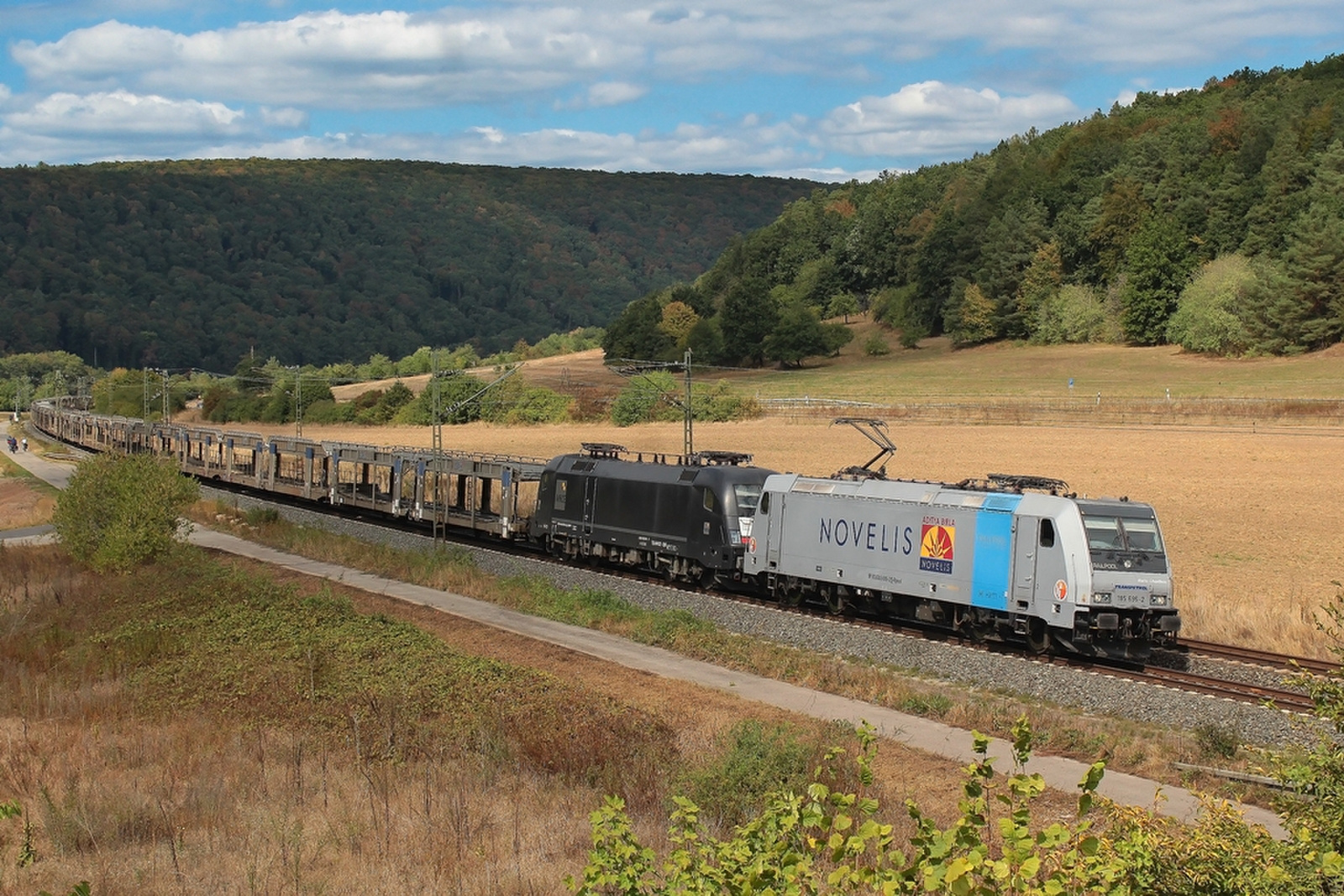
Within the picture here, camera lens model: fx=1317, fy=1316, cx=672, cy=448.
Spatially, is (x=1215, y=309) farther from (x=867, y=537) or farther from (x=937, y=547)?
(x=937, y=547)

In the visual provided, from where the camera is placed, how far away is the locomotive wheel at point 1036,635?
2559cm

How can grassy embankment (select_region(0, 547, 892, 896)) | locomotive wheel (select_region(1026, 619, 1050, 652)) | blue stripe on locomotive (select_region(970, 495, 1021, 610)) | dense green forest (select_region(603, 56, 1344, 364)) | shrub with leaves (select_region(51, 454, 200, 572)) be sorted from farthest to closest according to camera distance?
dense green forest (select_region(603, 56, 1344, 364)), shrub with leaves (select_region(51, 454, 200, 572)), blue stripe on locomotive (select_region(970, 495, 1021, 610)), locomotive wheel (select_region(1026, 619, 1050, 652)), grassy embankment (select_region(0, 547, 892, 896))

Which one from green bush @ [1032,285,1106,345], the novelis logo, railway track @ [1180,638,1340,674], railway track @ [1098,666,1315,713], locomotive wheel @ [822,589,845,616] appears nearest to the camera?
railway track @ [1098,666,1315,713]

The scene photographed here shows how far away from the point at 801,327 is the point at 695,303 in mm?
26413

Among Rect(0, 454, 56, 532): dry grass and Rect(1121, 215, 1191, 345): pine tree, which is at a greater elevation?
Rect(1121, 215, 1191, 345): pine tree

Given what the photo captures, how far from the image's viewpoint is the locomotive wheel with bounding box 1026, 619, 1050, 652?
84.0 ft

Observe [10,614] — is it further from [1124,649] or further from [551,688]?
[1124,649]

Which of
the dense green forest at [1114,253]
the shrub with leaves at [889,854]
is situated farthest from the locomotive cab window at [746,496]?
the dense green forest at [1114,253]

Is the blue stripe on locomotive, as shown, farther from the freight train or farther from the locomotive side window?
the locomotive side window

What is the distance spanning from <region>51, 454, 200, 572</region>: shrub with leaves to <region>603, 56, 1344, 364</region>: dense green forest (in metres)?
78.1

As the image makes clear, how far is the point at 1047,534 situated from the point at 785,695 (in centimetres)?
652

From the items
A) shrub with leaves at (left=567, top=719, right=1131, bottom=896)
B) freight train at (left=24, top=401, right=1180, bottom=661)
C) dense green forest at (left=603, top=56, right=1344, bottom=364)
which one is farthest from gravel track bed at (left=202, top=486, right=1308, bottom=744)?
dense green forest at (left=603, top=56, right=1344, bottom=364)

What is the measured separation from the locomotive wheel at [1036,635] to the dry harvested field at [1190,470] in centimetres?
461

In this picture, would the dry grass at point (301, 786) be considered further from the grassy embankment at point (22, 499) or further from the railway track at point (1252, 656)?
the grassy embankment at point (22, 499)
